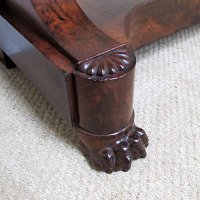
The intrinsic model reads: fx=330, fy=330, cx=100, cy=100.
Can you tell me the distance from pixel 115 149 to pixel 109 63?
188 mm

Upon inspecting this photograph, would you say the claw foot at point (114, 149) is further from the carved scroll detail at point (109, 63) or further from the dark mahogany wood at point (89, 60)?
the carved scroll detail at point (109, 63)

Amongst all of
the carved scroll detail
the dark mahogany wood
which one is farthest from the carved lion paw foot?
the carved scroll detail

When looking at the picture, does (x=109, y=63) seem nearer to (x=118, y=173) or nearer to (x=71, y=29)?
(x=71, y=29)

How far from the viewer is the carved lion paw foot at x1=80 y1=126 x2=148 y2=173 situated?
65 centimetres

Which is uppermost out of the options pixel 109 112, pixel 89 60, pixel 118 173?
pixel 89 60

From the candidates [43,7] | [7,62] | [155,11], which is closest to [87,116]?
[43,7]

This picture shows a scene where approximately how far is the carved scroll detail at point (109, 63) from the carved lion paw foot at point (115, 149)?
0.15m

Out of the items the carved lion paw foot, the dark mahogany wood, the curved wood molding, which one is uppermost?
the curved wood molding

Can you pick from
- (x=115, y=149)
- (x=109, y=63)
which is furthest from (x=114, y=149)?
(x=109, y=63)

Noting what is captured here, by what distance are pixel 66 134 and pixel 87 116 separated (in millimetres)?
166

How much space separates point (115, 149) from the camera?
0.65 meters

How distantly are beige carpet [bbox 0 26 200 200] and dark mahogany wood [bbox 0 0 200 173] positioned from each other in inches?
1.6

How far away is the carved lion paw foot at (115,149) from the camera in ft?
2.12

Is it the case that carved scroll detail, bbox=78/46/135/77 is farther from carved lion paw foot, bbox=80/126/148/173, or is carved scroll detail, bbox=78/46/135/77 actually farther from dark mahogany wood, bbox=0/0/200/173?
carved lion paw foot, bbox=80/126/148/173
